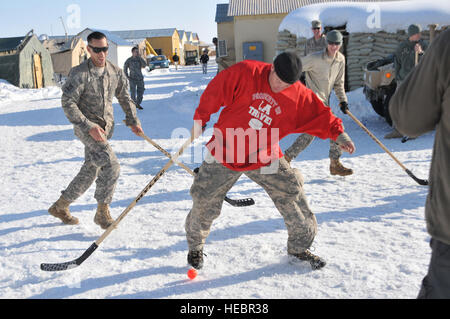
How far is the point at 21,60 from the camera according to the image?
21344mm

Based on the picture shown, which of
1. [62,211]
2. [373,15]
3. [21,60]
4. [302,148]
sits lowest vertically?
[62,211]

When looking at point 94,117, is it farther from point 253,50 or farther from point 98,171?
point 253,50

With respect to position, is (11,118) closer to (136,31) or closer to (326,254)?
(326,254)

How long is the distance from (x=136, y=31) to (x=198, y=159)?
56.6 meters

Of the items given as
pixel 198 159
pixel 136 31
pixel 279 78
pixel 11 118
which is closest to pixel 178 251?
pixel 279 78

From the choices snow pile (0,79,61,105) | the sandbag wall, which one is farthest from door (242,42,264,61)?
snow pile (0,79,61,105)

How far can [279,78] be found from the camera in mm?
2801

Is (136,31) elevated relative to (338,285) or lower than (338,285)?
elevated

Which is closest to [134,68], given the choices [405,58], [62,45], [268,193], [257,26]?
[405,58]

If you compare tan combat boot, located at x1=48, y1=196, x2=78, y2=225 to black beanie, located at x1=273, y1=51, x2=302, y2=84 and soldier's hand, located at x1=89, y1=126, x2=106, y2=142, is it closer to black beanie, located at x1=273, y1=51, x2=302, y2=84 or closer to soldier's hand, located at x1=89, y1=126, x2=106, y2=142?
soldier's hand, located at x1=89, y1=126, x2=106, y2=142

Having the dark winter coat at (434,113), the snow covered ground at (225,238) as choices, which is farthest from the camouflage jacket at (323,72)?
the dark winter coat at (434,113)

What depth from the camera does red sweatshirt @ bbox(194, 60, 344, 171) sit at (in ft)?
9.43

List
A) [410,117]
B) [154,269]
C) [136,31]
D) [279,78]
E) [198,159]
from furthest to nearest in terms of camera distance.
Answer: [136,31], [198,159], [154,269], [279,78], [410,117]

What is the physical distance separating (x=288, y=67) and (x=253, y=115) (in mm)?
398
